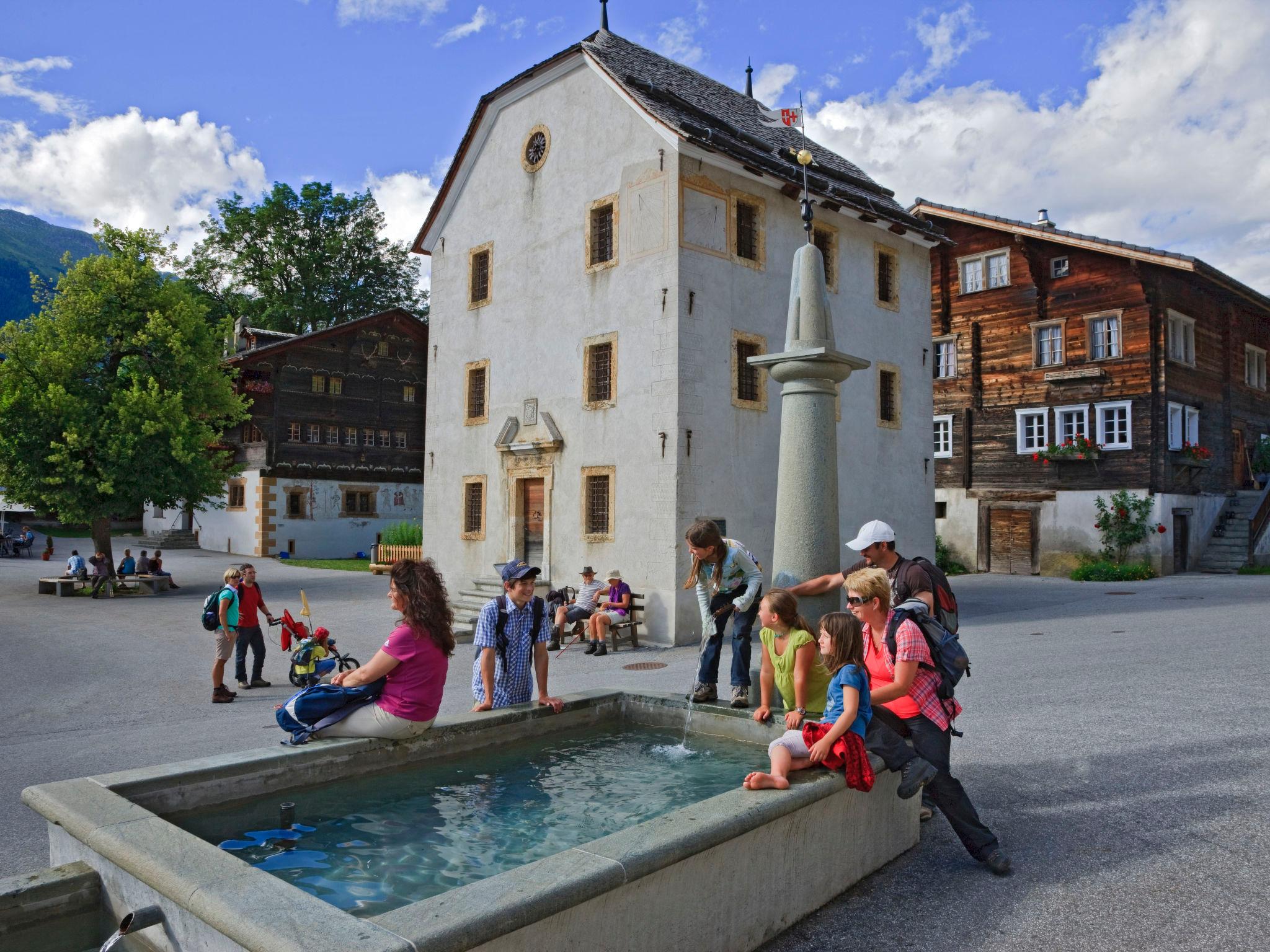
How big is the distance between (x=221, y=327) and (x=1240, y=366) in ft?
106

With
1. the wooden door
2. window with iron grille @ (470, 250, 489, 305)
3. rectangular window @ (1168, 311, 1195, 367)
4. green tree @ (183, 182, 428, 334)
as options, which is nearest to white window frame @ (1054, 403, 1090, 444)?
rectangular window @ (1168, 311, 1195, 367)

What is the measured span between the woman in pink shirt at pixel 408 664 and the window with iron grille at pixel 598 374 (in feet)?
42.0

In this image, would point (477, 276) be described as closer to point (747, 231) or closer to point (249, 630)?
point (747, 231)

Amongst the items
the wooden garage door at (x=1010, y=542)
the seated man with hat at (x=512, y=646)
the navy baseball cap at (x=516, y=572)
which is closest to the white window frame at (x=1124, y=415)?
the wooden garage door at (x=1010, y=542)

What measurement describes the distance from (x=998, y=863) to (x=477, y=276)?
61.8 feet

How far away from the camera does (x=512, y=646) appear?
6.75 metres

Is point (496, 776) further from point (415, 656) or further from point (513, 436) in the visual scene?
point (513, 436)

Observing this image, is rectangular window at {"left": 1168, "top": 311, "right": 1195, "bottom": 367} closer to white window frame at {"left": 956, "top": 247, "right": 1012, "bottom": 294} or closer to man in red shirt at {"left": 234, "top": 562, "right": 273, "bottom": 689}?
white window frame at {"left": 956, "top": 247, "right": 1012, "bottom": 294}

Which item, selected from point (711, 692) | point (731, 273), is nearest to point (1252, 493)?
point (731, 273)

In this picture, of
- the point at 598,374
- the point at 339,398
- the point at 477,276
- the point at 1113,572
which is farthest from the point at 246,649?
the point at 339,398

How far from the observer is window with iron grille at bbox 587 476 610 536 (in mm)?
18203

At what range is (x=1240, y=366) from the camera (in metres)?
31.8

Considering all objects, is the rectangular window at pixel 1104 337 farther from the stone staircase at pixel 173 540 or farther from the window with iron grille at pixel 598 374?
the stone staircase at pixel 173 540

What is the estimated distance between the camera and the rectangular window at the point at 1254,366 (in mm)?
32406
